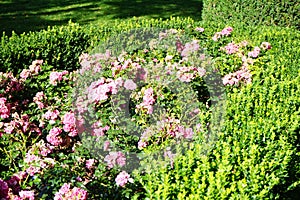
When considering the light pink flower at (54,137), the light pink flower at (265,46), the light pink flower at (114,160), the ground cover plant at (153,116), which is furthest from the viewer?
the light pink flower at (265,46)

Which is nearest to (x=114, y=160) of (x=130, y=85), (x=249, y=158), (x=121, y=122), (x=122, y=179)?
(x=122, y=179)

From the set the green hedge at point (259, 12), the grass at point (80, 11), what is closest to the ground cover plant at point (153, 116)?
the green hedge at point (259, 12)

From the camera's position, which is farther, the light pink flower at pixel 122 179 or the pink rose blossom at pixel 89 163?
the pink rose blossom at pixel 89 163

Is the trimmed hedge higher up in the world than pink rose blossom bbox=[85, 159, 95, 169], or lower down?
higher up

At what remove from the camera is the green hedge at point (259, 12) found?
750 cm

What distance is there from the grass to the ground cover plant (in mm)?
3965

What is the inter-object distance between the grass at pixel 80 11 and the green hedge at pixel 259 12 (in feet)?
8.91

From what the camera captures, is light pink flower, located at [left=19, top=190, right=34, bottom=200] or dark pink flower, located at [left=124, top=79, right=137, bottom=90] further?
dark pink flower, located at [left=124, top=79, right=137, bottom=90]

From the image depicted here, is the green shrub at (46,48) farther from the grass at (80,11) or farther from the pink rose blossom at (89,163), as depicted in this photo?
the grass at (80,11)

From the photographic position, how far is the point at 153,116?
436cm

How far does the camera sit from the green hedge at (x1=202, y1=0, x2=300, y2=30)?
24.6 feet

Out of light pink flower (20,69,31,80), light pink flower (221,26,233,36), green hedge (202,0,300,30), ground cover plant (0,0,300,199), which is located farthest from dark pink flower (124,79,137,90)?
green hedge (202,0,300,30)

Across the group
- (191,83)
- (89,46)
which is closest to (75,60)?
(89,46)

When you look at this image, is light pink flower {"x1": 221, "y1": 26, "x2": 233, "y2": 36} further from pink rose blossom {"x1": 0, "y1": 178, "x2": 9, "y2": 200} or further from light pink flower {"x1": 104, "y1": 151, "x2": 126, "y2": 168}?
pink rose blossom {"x1": 0, "y1": 178, "x2": 9, "y2": 200}
